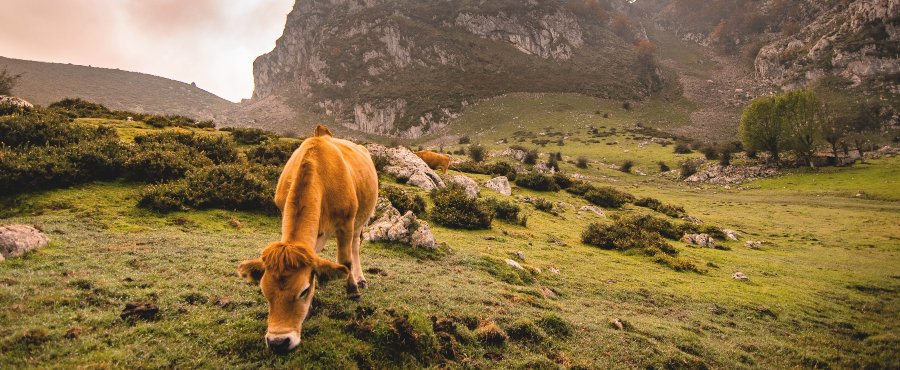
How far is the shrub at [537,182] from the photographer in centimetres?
Result: 3353

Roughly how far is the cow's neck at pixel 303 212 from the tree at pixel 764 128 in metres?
70.5

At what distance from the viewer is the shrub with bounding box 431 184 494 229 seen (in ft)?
61.2

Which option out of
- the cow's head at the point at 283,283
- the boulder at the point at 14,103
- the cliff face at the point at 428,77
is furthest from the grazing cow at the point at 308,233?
the cliff face at the point at 428,77

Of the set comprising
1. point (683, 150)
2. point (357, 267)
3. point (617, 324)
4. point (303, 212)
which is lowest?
point (617, 324)

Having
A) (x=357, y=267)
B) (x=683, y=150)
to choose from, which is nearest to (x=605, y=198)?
(x=357, y=267)

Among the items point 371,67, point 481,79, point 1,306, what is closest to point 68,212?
point 1,306

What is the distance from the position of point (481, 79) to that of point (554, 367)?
169 m

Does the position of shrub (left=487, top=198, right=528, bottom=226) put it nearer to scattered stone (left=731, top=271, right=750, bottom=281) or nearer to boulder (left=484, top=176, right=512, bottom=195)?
boulder (left=484, top=176, right=512, bottom=195)

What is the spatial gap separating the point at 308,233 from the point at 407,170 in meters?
20.8

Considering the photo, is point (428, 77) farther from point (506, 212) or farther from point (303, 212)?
point (303, 212)

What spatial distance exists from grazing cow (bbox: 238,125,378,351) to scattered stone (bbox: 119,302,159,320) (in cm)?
262

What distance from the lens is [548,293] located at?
1145 cm

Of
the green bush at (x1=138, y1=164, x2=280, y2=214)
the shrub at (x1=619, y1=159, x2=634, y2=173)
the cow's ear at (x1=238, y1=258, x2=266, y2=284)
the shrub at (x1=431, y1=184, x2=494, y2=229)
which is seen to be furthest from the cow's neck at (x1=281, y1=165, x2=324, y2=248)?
the shrub at (x1=619, y1=159, x2=634, y2=173)

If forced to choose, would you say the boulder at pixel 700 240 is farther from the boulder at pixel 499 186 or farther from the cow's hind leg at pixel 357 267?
the cow's hind leg at pixel 357 267
